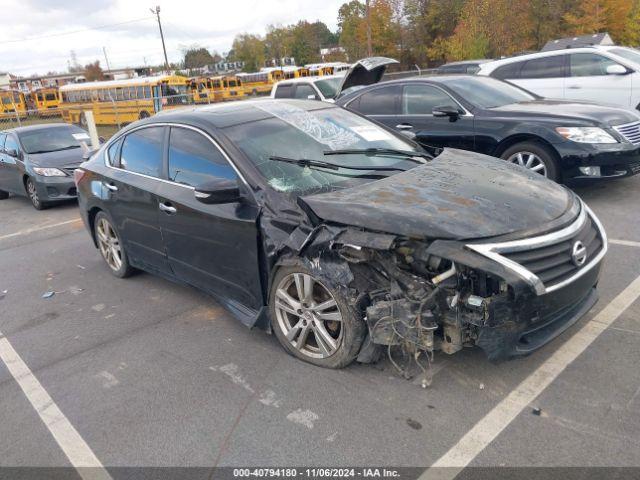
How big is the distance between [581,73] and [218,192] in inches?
348

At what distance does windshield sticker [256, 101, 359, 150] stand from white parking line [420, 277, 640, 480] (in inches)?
83.2

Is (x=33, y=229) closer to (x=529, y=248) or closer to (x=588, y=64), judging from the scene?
(x=529, y=248)

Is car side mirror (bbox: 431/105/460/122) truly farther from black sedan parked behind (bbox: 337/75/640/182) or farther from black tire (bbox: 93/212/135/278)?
black tire (bbox: 93/212/135/278)

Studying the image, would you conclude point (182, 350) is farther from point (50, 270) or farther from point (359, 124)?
point (50, 270)

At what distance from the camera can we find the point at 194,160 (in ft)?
13.6

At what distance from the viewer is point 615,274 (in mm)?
4426

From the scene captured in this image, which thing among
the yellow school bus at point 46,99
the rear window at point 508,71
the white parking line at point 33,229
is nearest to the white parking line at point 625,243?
the rear window at point 508,71

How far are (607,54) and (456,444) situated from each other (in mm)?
9335

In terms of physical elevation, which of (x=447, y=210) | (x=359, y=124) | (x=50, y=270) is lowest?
(x=50, y=270)

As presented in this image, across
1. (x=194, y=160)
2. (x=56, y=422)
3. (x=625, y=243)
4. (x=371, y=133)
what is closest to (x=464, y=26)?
(x=625, y=243)

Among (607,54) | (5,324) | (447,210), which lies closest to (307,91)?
(607,54)

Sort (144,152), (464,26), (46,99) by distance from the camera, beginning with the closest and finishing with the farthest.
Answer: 1. (144,152)
2. (464,26)
3. (46,99)

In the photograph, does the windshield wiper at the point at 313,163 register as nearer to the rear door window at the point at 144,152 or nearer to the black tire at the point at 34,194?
the rear door window at the point at 144,152

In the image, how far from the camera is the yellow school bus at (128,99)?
26672 mm
